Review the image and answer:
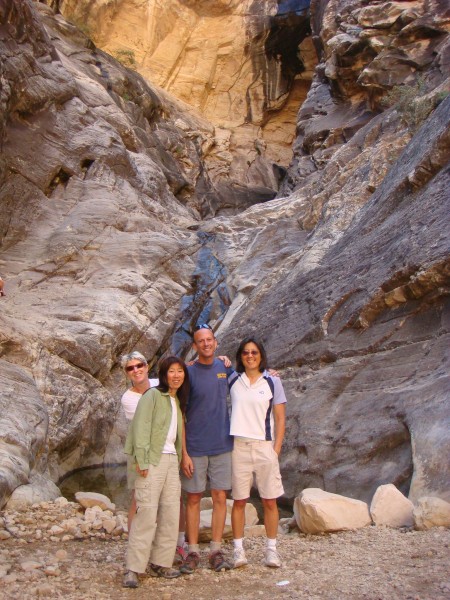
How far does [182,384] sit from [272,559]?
179cm

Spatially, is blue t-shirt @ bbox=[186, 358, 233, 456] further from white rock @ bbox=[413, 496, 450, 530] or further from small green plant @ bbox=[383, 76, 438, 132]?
small green plant @ bbox=[383, 76, 438, 132]

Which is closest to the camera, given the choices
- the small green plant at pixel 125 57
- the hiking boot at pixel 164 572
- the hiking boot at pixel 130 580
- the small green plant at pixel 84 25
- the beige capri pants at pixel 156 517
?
the hiking boot at pixel 130 580

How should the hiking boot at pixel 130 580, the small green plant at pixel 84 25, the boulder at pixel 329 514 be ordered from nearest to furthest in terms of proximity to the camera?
the hiking boot at pixel 130 580 < the boulder at pixel 329 514 < the small green plant at pixel 84 25

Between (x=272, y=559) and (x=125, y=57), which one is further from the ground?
(x=125, y=57)

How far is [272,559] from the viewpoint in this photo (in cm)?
559

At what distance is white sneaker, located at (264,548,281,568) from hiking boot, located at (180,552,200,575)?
64cm

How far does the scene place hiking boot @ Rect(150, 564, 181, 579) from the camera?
17.8 feet

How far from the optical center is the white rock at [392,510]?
6.75m

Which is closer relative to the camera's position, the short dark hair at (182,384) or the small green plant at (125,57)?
the short dark hair at (182,384)

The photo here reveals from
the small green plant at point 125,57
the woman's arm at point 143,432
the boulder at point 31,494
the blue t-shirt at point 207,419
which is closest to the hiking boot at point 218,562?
the blue t-shirt at point 207,419

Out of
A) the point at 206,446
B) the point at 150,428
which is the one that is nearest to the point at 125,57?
the point at 206,446

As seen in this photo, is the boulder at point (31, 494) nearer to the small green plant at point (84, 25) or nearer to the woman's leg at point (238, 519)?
the woman's leg at point (238, 519)

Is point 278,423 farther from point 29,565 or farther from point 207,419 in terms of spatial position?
point 29,565

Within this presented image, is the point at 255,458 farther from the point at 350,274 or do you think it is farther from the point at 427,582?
the point at 350,274
